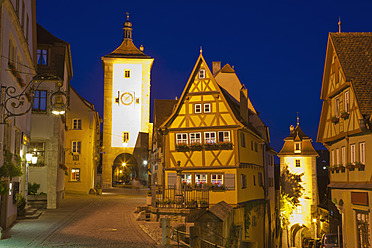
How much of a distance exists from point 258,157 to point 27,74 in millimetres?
19958

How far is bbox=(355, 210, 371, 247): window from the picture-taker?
2131 centimetres

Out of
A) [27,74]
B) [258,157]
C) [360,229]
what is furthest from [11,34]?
[258,157]

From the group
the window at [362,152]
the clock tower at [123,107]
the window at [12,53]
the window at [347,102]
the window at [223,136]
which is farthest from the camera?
the clock tower at [123,107]

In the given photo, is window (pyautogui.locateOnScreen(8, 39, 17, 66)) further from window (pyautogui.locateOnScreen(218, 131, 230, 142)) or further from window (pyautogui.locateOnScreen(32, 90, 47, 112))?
window (pyautogui.locateOnScreen(218, 131, 230, 142))

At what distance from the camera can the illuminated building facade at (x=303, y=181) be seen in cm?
5141

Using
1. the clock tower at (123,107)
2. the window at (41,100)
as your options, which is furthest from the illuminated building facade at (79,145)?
the window at (41,100)

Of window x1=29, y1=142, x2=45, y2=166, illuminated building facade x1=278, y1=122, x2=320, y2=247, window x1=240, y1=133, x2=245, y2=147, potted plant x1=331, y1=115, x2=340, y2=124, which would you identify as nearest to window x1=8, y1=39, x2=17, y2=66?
window x1=29, y1=142, x2=45, y2=166

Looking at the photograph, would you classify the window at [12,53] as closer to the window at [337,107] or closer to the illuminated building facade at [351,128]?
the illuminated building facade at [351,128]

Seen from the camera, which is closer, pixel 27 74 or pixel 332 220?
pixel 27 74

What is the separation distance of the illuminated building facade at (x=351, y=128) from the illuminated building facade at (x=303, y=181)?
81.9ft

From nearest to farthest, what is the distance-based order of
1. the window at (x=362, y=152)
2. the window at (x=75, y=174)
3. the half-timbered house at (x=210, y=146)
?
the window at (x=362, y=152) → the half-timbered house at (x=210, y=146) → the window at (x=75, y=174)

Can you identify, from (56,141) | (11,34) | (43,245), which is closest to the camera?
(43,245)

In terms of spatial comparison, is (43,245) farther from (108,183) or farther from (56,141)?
(108,183)

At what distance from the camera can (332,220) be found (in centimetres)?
3294
